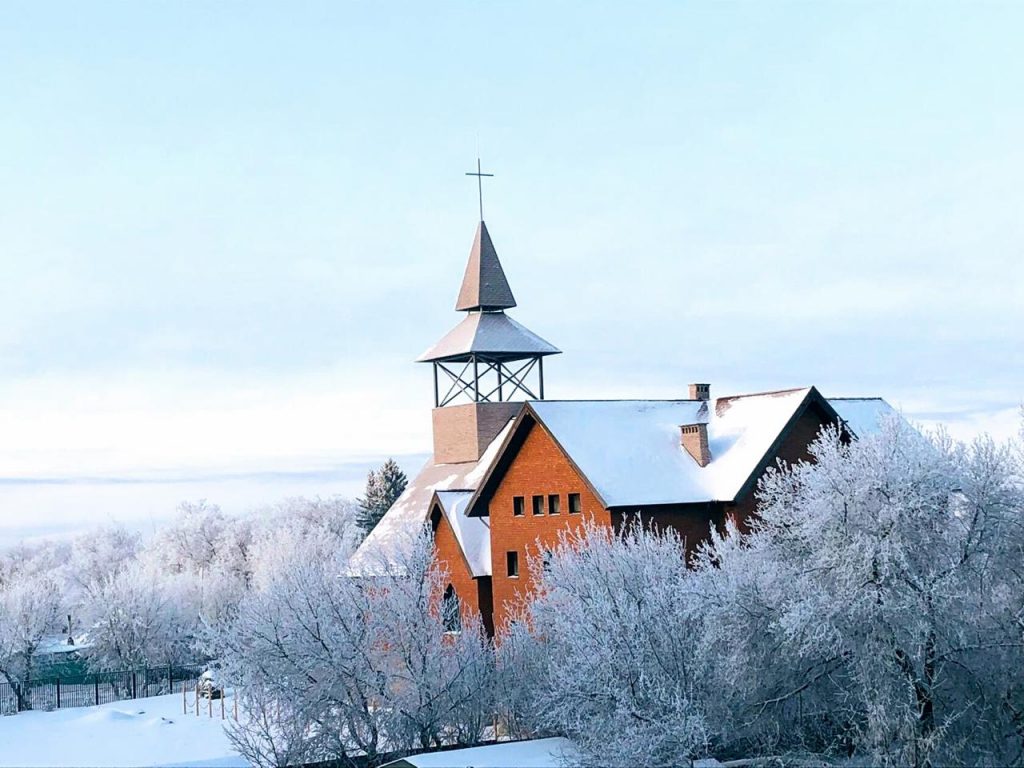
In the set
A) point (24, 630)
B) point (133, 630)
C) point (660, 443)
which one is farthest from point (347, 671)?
point (133, 630)

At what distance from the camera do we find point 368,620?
3158 cm

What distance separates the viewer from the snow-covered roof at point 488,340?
46344 mm

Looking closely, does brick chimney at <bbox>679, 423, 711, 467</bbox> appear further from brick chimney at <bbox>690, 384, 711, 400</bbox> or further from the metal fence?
the metal fence

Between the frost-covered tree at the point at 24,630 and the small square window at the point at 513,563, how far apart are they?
96.9ft

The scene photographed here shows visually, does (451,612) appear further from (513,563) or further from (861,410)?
(861,410)

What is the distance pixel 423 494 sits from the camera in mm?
48094

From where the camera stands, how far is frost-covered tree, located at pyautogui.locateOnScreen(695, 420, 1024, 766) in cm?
2538

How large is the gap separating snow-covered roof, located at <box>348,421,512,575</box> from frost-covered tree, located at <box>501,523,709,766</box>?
11239 millimetres

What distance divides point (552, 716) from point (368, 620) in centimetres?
618

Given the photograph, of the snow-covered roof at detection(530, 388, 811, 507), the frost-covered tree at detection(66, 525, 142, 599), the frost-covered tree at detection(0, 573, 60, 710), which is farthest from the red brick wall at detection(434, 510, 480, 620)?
the frost-covered tree at detection(66, 525, 142, 599)

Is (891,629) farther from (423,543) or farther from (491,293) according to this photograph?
(491,293)

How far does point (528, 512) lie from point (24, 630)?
1389 inches

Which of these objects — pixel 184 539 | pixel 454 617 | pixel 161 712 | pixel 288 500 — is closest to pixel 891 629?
pixel 454 617

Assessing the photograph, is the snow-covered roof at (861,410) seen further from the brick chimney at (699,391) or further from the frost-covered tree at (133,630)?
the frost-covered tree at (133,630)
